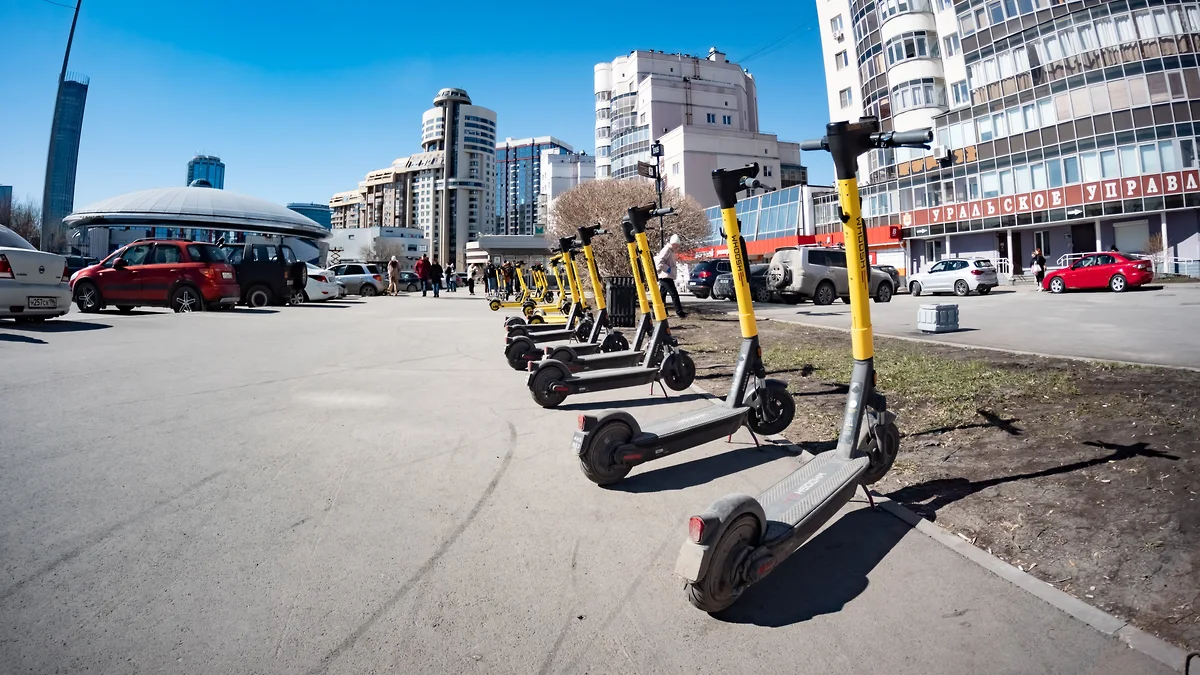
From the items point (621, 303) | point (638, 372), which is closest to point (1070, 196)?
point (621, 303)

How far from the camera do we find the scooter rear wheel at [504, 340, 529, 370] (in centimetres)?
832

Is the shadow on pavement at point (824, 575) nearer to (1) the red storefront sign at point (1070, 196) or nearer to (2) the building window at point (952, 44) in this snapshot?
(1) the red storefront sign at point (1070, 196)

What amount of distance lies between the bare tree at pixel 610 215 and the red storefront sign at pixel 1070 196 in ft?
73.2

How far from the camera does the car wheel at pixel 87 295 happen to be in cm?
1530

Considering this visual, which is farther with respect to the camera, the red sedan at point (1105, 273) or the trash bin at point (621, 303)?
the red sedan at point (1105, 273)

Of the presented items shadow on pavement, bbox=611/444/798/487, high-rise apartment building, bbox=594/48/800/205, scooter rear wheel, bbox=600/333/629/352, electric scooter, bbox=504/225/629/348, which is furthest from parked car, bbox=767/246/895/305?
high-rise apartment building, bbox=594/48/800/205

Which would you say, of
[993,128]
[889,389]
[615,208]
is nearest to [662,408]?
[889,389]

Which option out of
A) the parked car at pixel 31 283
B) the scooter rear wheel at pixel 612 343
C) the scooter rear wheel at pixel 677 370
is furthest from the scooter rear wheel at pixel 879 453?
the parked car at pixel 31 283

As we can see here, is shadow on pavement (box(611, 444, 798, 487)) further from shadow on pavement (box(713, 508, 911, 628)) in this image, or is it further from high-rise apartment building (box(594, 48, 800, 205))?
high-rise apartment building (box(594, 48, 800, 205))

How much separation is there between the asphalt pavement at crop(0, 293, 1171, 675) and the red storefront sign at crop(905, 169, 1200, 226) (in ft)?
144

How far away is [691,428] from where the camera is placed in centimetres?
420

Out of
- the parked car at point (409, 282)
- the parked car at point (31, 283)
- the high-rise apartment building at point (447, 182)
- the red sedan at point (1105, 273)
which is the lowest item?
the parked car at point (31, 283)

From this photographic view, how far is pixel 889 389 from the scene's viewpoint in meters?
6.11

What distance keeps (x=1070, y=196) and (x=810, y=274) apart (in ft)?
95.8
